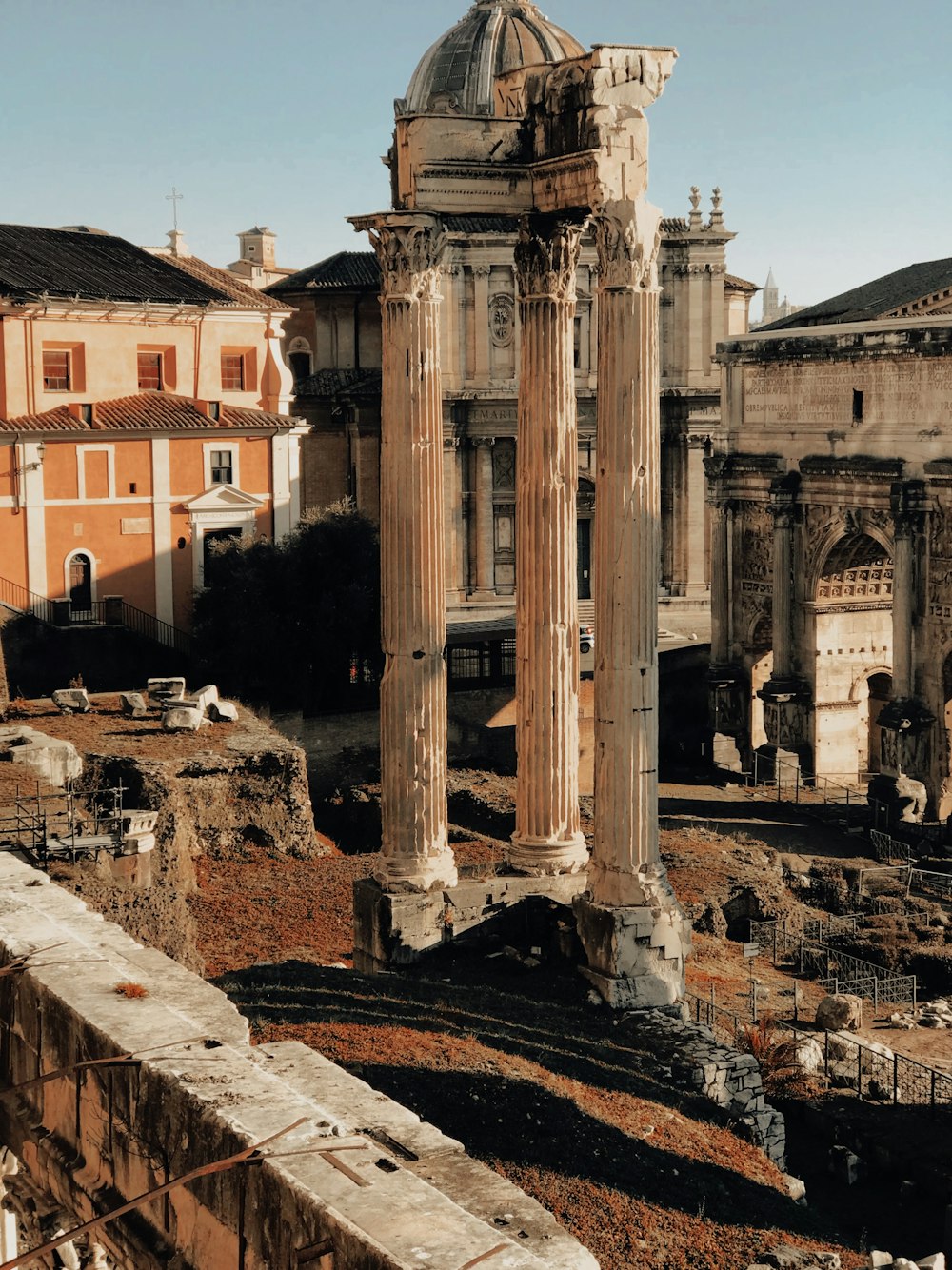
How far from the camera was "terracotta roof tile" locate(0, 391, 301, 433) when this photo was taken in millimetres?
36719

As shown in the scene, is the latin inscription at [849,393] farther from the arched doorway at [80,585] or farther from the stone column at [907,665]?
the arched doorway at [80,585]

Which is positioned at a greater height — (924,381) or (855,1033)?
(924,381)

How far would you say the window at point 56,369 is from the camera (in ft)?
123

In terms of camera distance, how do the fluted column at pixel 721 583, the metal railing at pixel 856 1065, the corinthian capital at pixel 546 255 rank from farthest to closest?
1. the fluted column at pixel 721 583
2. the metal railing at pixel 856 1065
3. the corinthian capital at pixel 546 255

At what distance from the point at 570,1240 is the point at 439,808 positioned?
9.95 m

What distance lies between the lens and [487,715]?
126ft

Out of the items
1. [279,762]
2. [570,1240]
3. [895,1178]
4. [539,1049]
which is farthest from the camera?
[279,762]

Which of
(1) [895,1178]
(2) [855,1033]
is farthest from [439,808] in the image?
(2) [855,1033]

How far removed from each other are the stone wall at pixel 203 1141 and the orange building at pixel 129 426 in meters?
26.0

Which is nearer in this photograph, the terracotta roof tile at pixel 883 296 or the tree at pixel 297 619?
the tree at pixel 297 619

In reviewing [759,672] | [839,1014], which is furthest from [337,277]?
[839,1014]

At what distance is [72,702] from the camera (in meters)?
31.2

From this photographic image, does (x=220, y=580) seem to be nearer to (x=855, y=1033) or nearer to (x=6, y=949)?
(x=855, y=1033)

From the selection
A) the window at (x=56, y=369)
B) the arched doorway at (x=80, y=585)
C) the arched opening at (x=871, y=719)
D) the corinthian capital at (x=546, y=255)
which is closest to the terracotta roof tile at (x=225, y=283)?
the window at (x=56, y=369)
